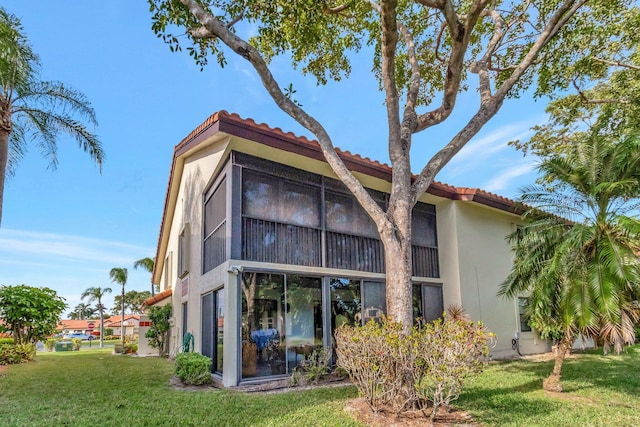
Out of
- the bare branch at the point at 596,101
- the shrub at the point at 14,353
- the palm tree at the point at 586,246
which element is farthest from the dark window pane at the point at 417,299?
the shrub at the point at 14,353

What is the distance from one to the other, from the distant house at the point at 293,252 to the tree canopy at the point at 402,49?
2031 mm

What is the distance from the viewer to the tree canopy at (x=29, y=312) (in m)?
15.9

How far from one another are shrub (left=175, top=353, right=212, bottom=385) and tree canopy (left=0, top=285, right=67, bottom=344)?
10.0 metres

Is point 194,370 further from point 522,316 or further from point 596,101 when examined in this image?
point 596,101

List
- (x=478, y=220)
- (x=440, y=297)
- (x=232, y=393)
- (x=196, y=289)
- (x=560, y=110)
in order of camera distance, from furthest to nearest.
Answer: (x=560, y=110)
(x=478, y=220)
(x=440, y=297)
(x=196, y=289)
(x=232, y=393)

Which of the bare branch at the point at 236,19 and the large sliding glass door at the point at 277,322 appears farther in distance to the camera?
A: the large sliding glass door at the point at 277,322

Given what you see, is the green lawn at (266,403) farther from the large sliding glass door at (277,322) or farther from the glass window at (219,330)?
the large sliding glass door at (277,322)

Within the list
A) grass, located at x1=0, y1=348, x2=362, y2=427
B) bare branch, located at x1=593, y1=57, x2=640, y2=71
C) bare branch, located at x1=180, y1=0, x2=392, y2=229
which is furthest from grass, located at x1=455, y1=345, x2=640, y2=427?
bare branch, located at x1=593, y1=57, x2=640, y2=71

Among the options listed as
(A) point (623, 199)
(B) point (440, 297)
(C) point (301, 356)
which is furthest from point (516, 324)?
(C) point (301, 356)

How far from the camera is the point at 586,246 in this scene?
28.6 feet

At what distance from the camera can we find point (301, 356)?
10.6 m

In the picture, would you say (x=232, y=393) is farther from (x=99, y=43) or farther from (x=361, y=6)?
(x=99, y=43)

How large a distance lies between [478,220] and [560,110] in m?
6.62

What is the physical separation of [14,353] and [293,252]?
1229cm
